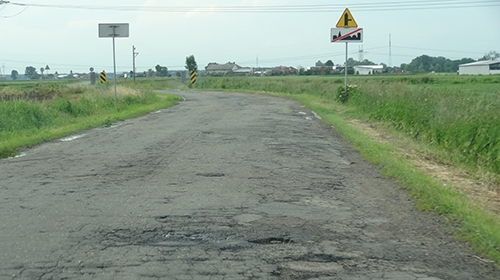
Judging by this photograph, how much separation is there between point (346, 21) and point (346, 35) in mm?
564

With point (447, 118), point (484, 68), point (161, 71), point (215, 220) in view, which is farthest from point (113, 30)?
point (161, 71)

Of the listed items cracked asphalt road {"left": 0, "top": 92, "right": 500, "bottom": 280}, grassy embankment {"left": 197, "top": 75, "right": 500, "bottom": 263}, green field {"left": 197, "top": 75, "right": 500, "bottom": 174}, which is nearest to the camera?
cracked asphalt road {"left": 0, "top": 92, "right": 500, "bottom": 280}

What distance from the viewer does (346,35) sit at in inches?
904

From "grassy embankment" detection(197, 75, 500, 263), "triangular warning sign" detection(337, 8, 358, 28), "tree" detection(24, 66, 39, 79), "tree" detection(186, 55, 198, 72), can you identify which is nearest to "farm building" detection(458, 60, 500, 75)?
"tree" detection(186, 55, 198, 72)

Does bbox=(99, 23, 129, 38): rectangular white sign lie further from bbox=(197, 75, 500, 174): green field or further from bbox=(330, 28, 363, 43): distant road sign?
bbox=(197, 75, 500, 174): green field

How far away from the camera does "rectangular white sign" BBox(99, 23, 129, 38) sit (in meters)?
22.5

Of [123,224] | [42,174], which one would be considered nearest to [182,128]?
[42,174]

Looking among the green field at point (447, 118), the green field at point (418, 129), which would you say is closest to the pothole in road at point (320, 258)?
the green field at point (418, 129)

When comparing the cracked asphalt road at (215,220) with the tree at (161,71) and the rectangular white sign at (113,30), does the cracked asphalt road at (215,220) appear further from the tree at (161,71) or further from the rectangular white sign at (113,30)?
the tree at (161,71)

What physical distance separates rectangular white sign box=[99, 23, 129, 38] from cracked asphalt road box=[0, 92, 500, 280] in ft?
40.9

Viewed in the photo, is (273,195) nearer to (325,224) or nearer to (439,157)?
(325,224)

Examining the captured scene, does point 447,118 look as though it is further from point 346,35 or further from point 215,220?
point 346,35

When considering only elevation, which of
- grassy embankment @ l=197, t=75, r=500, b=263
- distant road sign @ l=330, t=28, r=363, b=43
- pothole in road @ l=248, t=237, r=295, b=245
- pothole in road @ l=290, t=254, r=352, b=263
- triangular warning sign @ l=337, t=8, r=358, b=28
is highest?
triangular warning sign @ l=337, t=8, r=358, b=28

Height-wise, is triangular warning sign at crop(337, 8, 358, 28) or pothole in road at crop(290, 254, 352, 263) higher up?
triangular warning sign at crop(337, 8, 358, 28)
